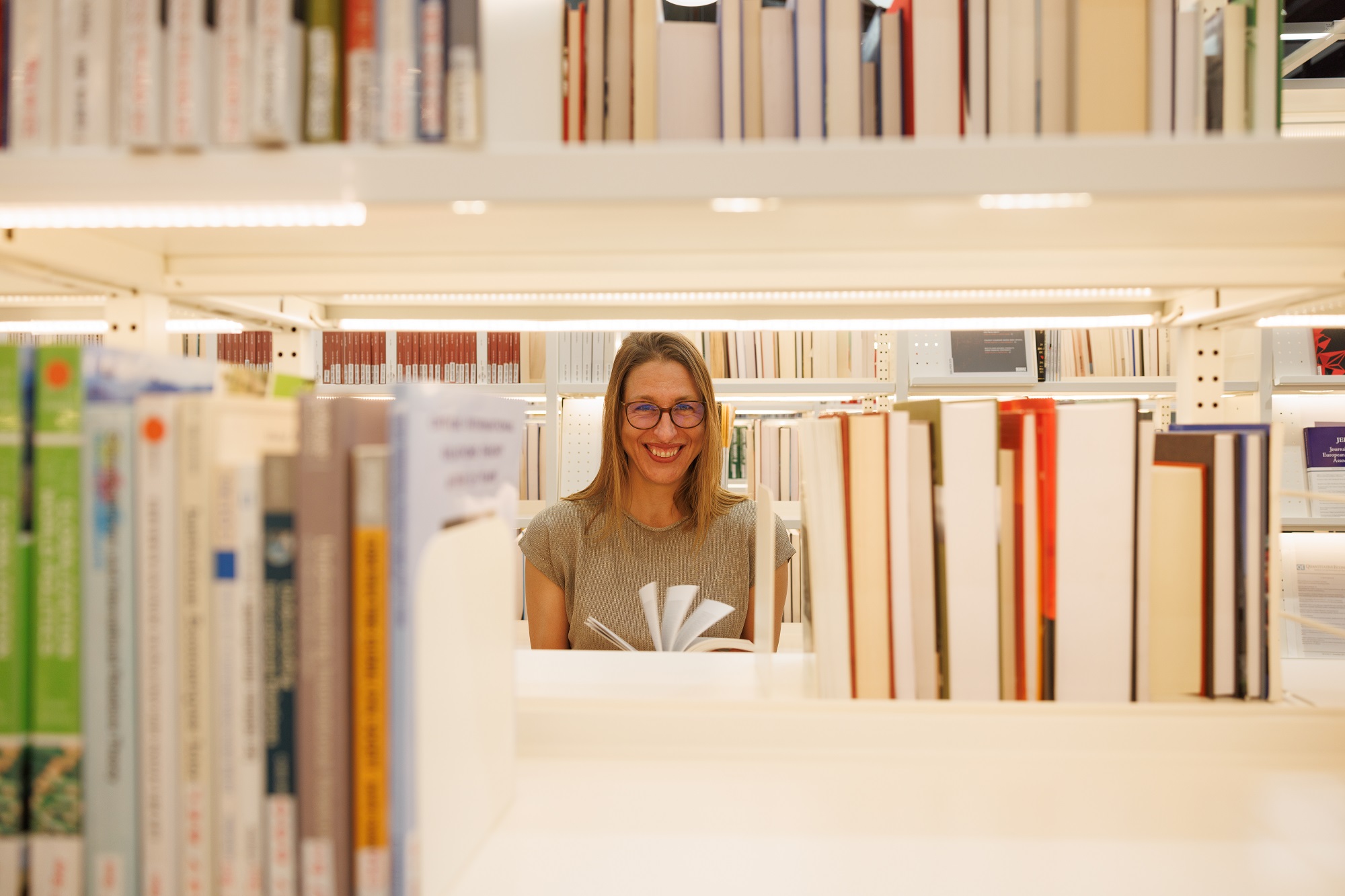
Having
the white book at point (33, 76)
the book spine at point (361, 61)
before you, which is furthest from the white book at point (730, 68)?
the white book at point (33, 76)

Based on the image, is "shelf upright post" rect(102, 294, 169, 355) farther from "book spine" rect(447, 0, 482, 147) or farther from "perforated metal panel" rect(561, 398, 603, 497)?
"perforated metal panel" rect(561, 398, 603, 497)

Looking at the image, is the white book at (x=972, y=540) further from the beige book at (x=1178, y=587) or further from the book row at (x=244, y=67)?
the book row at (x=244, y=67)

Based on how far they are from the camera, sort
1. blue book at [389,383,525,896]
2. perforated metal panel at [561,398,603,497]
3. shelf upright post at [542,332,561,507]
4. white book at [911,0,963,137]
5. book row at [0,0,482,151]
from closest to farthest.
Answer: blue book at [389,383,525,896] → book row at [0,0,482,151] → white book at [911,0,963,137] → perforated metal panel at [561,398,603,497] → shelf upright post at [542,332,561,507]

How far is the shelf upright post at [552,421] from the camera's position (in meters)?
2.66

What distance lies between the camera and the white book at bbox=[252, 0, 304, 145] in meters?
0.49

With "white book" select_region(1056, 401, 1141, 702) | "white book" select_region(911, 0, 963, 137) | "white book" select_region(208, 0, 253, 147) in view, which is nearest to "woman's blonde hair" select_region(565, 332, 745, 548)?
"white book" select_region(911, 0, 963, 137)

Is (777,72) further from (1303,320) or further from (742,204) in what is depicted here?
(1303,320)

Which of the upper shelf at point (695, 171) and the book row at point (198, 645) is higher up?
the upper shelf at point (695, 171)

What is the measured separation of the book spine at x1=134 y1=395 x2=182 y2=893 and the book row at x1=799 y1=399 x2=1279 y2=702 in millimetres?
483

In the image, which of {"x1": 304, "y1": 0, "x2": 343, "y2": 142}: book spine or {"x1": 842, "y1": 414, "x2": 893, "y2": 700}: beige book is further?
{"x1": 842, "y1": 414, "x2": 893, "y2": 700}: beige book

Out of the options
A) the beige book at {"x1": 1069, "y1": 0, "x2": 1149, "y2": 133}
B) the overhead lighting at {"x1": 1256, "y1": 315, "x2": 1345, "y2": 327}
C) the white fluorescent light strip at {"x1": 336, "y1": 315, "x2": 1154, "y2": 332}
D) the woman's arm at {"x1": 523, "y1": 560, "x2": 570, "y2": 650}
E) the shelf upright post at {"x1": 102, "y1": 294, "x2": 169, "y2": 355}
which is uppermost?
the beige book at {"x1": 1069, "y1": 0, "x2": 1149, "y2": 133}

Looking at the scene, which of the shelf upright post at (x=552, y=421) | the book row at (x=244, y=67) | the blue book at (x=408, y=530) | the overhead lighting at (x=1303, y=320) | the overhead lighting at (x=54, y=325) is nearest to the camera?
the blue book at (x=408, y=530)

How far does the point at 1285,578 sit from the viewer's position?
2.76 meters

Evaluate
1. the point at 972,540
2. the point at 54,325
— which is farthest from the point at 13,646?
the point at 54,325
